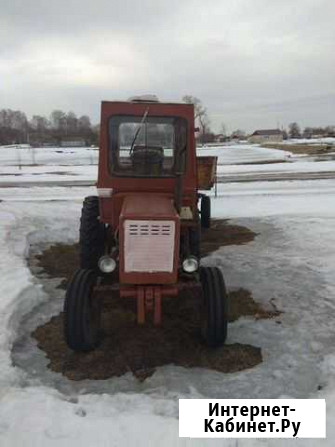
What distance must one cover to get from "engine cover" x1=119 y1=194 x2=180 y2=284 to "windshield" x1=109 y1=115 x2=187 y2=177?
1275 millimetres

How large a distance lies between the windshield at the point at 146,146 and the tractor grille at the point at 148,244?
140cm

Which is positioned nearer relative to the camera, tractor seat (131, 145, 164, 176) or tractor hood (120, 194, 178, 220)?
tractor hood (120, 194, 178, 220)

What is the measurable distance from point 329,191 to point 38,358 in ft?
50.3

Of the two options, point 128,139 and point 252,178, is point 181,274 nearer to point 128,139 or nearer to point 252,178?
point 128,139

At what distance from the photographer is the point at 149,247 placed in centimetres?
449

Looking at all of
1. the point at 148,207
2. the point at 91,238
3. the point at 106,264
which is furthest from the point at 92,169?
the point at 106,264

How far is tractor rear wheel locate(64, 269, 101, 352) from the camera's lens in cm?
464

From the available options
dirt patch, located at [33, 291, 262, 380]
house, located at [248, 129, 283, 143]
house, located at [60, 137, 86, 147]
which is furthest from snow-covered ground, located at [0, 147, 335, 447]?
house, located at [248, 129, 283, 143]

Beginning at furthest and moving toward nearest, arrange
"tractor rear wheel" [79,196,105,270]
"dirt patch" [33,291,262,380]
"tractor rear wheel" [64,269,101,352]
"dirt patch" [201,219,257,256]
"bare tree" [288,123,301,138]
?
"bare tree" [288,123,301,138] → "dirt patch" [201,219,257,256] → "tractor rear wheel" [79,196,105,270] → "tractor rear wheel" [64,269,101,352] → "dirt patch" [33,291,262,380]

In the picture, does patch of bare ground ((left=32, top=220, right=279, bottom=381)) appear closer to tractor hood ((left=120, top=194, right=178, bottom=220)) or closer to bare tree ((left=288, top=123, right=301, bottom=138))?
tractor hood ((left=120, top=194, right=178, bottom=220))

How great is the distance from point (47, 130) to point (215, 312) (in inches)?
Answer: 4968

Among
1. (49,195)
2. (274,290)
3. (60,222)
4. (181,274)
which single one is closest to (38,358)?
(181,274)

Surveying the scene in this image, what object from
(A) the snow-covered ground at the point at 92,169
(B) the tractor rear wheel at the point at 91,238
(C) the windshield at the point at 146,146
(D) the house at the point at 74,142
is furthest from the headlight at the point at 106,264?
(D) the house at the point at 74,142

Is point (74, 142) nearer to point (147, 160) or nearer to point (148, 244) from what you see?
point (147, 160)
